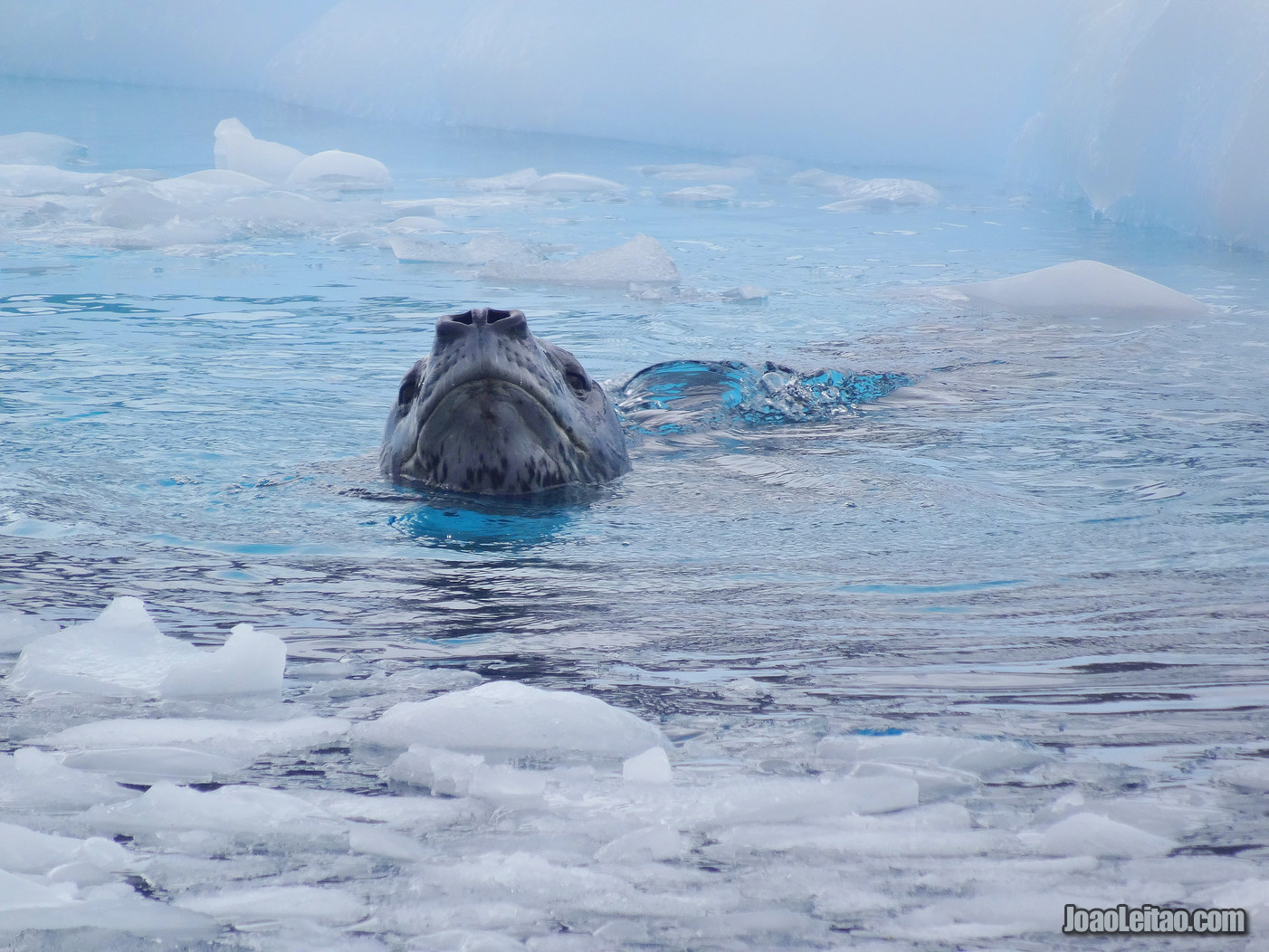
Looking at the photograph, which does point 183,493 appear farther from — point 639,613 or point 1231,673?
point 1231,673

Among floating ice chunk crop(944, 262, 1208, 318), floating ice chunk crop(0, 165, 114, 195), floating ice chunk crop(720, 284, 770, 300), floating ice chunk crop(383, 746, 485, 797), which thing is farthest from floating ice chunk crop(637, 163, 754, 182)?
floating ice chunk crop(383, 746, 485, 797)

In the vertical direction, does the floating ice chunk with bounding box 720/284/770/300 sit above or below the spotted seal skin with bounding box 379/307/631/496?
above

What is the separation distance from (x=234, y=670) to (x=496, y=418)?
66.4 inches

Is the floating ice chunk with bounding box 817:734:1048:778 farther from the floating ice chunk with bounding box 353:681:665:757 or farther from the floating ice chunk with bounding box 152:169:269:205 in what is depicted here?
the floating ice chunk with bounding box 152:169:269:205

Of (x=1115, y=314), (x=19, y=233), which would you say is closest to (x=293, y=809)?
(x=1115, y=314)

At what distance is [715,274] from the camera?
10.2 metres

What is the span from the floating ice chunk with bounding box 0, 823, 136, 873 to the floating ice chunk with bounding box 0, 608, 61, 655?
88cm

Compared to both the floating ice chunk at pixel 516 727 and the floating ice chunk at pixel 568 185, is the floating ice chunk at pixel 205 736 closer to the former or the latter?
the floating ice chunk at pixel 516 727

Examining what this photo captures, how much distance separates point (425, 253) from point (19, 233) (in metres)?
3.71

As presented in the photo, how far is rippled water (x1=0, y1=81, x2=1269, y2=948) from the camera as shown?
1905 millimetres

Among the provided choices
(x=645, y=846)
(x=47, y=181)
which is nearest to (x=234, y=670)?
(x=645, y=846)

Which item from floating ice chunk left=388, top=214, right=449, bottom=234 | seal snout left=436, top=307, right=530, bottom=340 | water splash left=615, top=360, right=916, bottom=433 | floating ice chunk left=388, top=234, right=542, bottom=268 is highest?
floating ice chunk left=388, top=214, right=449, bottom=234

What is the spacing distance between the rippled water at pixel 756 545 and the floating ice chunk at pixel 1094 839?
0.04 m

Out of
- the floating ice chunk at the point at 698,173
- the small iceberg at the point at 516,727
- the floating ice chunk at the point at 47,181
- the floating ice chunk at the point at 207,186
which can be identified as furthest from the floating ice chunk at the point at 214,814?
the floating ice chunk at the point at 698,173
